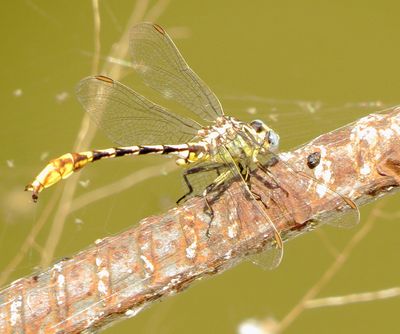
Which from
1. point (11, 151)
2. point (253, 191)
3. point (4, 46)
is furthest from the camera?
point (4, 46)

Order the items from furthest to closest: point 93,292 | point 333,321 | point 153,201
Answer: point 333,321
point 153,201
point 93,292

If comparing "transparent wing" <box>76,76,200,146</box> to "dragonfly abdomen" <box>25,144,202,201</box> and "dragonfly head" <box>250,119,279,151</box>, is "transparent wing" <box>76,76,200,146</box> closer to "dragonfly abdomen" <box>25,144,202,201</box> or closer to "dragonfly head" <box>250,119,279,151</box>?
"dragonfly abdomen" <box>25,144,202,201</box>

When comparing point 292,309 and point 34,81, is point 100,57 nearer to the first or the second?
point 34,81

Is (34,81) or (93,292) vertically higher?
(34,81)

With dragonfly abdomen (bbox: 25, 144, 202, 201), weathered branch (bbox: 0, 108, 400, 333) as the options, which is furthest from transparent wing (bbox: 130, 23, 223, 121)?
weathered branch (bbox: 0, 108, 400, 333)

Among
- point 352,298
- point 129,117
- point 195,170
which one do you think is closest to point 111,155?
point 129,117

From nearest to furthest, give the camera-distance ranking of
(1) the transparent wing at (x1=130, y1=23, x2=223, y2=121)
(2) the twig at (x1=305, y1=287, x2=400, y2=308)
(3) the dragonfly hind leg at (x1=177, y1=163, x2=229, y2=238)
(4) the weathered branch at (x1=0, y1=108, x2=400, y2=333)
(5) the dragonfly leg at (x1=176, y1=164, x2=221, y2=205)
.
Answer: (4) the weathered branch at (x1=0, y1=108, x2=400, y2=333) → (3) the dragonfly hind leg at (x1=177, y1=163, x2=229, y2=238) → (5) the dragonfly leg at (x1=176, y1=164, x2=221, y2=205) → (1) the transparent wing at (x1=130, y1=23, x2=223, y2=121) → (2) the twig at (x1=305, y1=287, x2=400, y2=308)

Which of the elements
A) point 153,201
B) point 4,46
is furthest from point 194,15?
point 153,201

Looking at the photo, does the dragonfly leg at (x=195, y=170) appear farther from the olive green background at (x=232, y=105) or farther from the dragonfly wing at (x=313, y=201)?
the dragonfly wing at (x=313, y=201)
